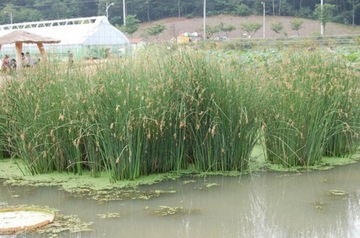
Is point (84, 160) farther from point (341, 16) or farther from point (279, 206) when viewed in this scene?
point (341, 16)

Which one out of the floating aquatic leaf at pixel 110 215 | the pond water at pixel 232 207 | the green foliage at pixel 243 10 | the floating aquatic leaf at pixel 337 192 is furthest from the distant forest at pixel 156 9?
the floating aquatic leaf at pixel 110 215

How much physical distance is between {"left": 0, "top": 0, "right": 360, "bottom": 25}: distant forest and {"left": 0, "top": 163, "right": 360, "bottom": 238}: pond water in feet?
166

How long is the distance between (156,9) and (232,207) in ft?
→ 202

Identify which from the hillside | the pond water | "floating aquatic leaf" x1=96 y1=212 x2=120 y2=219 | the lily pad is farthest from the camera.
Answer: the hillside

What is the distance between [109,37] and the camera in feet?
109

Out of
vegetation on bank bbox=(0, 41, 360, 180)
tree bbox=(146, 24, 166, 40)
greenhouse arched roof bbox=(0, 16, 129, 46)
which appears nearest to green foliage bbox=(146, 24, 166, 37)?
tree bbox=(146, 24, 166, 40)

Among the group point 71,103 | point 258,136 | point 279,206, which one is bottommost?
point 279,206

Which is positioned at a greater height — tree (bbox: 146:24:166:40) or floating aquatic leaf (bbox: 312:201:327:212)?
tree (bbox: 146:24:166:40)

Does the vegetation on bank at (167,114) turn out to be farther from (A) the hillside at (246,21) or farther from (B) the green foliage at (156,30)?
(A) the hillside at (246,21)

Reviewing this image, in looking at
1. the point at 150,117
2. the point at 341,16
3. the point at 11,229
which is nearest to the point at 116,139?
the point at 150,117

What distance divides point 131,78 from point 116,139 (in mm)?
677

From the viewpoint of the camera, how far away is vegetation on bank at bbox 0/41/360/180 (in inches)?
239

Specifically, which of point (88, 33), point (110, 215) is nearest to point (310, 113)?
point (110, 215)

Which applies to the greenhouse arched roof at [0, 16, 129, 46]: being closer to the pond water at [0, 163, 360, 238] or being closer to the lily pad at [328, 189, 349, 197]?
the pond water at [0, 163, 360, 238]
